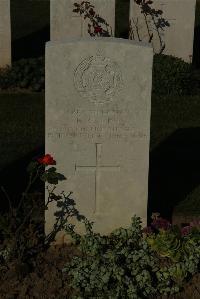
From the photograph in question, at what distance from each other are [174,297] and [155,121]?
493 cm

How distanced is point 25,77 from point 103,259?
22.3ft

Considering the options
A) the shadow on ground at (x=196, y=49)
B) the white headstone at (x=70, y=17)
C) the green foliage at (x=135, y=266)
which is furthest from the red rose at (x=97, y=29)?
the green foliage at (x=135, y=266)

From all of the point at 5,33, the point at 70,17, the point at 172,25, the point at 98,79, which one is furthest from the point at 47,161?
the point at 172,25

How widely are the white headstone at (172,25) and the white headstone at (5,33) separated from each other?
2.18 metres

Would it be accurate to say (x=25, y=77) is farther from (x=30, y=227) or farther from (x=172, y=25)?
(x=30, y=227)

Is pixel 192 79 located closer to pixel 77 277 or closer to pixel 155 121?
pixel 155 121

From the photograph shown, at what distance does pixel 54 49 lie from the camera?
19.0 feet

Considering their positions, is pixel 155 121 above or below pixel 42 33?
below

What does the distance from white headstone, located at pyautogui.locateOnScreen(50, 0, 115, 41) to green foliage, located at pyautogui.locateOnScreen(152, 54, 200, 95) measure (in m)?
1.26

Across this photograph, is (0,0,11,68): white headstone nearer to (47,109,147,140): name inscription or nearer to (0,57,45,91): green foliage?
(0,57,45,91): green foliage

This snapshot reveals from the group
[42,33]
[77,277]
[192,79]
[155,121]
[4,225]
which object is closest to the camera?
[77,277]

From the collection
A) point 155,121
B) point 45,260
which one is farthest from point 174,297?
point 155,121

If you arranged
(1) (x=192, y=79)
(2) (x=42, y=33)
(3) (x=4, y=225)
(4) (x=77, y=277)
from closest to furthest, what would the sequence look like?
(4) (x=77, y=277) → (3) (x=4, y=225) → (1) (x=192, y=79) → (2) (x=42, y=33)

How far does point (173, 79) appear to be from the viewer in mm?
11547
